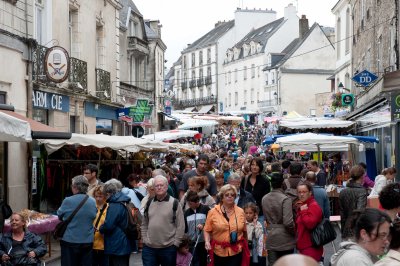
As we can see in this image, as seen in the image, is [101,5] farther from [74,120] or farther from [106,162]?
[106,162]

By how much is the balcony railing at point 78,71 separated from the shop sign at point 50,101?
2.63 feet

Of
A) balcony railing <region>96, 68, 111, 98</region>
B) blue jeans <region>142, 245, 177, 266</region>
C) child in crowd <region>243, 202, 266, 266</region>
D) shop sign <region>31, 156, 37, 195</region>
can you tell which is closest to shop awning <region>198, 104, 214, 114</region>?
balcony railing <region>96, 68, 111, 98</region>

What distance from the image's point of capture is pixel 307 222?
941 centimetres

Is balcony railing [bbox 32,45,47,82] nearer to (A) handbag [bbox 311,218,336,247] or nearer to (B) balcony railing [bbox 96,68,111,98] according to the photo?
(B) balcony railing [bbox 96,68,111,98]

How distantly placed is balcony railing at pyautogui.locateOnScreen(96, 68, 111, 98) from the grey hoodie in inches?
866

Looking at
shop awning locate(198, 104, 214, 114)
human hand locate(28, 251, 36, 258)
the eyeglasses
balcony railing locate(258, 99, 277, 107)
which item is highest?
shop awning locate(198, 104, 214, 114)

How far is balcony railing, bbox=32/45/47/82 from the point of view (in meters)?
19.3

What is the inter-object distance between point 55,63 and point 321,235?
1146cm

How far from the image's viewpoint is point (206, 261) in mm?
10562

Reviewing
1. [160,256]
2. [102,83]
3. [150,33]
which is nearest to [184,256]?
[160,256]

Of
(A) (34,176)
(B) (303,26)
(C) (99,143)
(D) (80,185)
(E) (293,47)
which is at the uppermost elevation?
(B) (303,26)

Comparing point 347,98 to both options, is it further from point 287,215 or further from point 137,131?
Answer: point 287,215

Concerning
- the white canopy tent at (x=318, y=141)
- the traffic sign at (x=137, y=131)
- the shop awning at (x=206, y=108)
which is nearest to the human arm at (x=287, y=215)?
the white canopy tent at (x=318, y=141)

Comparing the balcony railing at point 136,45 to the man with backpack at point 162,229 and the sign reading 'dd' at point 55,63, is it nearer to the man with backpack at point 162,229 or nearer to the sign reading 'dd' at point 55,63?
the sign reading 'dd' at point 55,63
